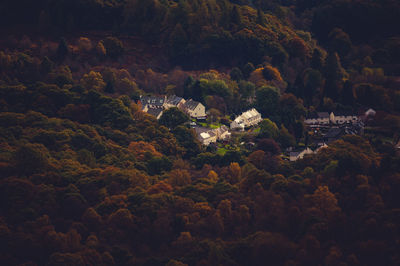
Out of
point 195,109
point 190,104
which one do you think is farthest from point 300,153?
point 190,104

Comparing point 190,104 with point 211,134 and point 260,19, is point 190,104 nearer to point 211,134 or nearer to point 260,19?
point 211,134

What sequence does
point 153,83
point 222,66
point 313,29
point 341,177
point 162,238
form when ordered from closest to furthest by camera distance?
1. point 162,238
2. point 341,177
3. point 153,83
4. point 222,66
5. point 313,29

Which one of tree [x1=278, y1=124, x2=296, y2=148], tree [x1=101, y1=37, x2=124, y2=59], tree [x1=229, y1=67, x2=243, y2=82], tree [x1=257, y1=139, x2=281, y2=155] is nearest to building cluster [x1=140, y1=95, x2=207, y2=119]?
tree [x1=278, y1=124, x2=296, y2=148]

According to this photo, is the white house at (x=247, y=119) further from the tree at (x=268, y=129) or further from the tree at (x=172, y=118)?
the tree at (x=172, y=118)

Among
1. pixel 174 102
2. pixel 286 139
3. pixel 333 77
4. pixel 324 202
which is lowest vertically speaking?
pixel 174 102

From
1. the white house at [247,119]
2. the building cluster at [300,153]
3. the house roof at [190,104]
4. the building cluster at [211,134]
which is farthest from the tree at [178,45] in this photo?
the building cluster at [300,153]

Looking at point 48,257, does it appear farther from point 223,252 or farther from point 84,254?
point 223,252

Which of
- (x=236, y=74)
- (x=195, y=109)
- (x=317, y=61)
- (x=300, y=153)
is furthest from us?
(x=317, y=61)

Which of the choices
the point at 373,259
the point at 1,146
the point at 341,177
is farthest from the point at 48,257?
the point at 341,177
